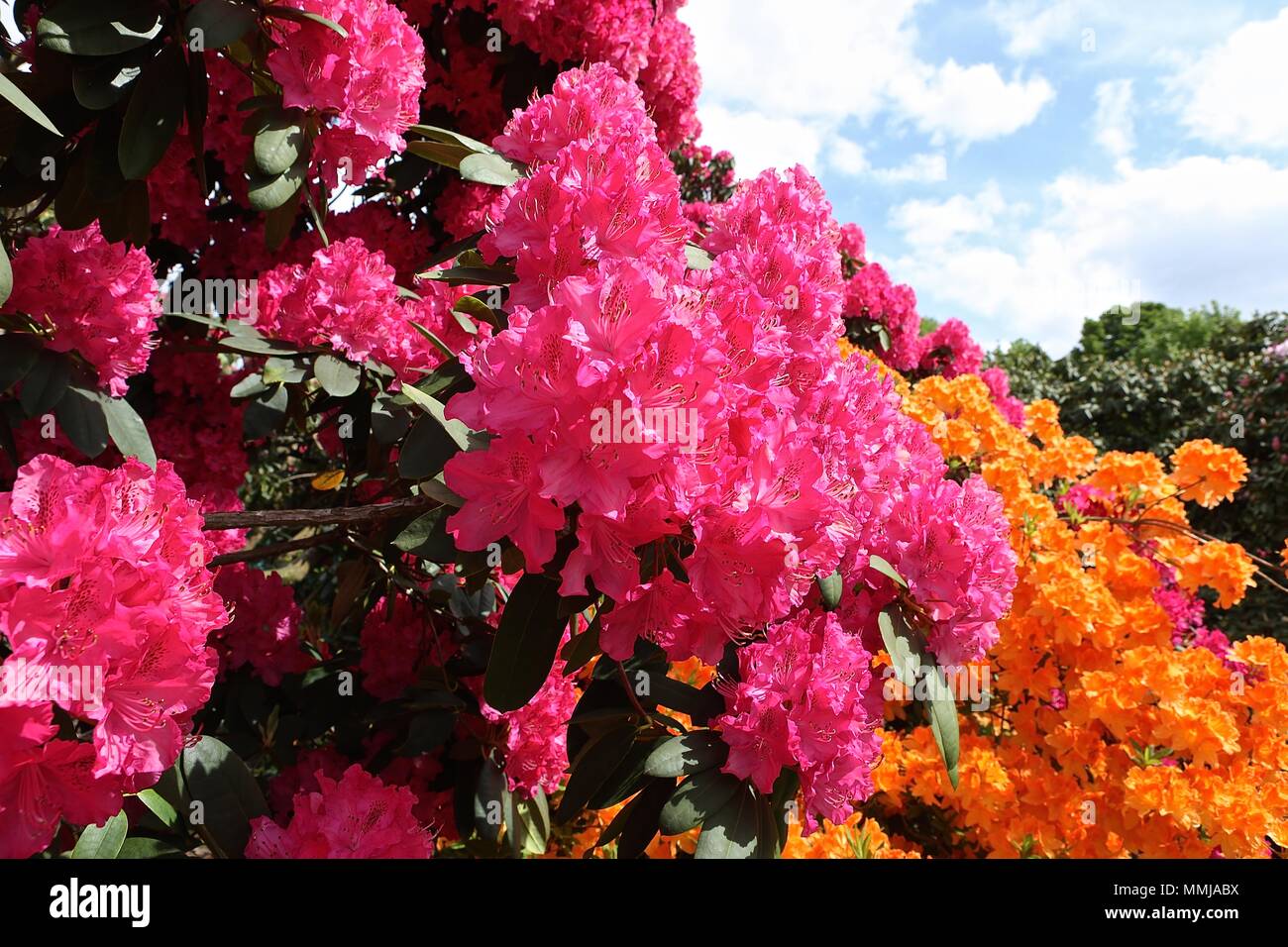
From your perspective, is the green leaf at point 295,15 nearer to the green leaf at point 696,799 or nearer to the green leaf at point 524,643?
the green leaf at point 524,643

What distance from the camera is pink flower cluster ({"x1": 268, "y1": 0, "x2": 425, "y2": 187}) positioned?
5.06 ft

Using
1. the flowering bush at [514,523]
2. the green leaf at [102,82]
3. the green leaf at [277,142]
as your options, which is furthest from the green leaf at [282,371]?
the green leaf at [102,82]

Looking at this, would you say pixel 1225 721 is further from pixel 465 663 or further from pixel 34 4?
pixel 34 4

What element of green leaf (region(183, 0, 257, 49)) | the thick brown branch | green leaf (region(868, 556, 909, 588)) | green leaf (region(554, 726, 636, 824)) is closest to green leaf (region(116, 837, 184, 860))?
the thick brown branch

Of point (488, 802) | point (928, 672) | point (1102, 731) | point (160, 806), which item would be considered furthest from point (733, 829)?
point (1102, 731)

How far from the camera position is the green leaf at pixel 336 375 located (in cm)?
182

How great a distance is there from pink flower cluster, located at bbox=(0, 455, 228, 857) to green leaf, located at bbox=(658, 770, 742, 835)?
0.66 m

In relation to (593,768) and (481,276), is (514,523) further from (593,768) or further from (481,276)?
(593,768)

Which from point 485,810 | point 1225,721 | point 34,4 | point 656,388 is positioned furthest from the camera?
point 1225,721

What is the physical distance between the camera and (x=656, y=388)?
88 centimetres

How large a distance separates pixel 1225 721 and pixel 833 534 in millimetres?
1935
